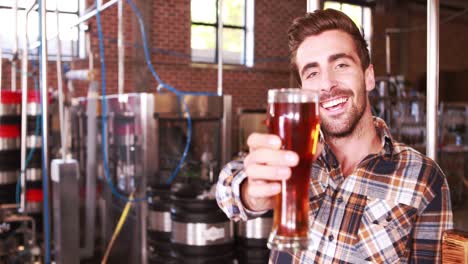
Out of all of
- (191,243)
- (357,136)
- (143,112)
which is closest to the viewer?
(357,136)

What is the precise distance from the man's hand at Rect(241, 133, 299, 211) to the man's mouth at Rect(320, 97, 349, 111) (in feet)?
1.29

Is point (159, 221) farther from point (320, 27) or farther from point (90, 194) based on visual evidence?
point (320, 27)

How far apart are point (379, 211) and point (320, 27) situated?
1.38 ft

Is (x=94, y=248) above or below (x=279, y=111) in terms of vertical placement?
below

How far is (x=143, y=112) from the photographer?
10.9ft

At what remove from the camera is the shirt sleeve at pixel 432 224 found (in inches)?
41.1

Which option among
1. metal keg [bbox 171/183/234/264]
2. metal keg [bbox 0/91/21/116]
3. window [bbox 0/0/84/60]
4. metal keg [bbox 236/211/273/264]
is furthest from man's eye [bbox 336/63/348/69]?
window [bbox 0/0/84/60]

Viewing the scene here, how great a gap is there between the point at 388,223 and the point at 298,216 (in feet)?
1.40

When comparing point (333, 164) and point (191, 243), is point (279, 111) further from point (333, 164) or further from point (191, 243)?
point (191, 243)

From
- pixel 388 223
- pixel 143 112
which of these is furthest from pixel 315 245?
pixel 143 112

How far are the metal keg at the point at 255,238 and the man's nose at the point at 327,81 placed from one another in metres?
1.79

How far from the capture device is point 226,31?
27.7ft

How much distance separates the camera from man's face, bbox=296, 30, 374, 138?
109 cm

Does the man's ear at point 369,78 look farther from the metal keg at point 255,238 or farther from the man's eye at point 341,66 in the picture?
the metal keg at point 255,238
